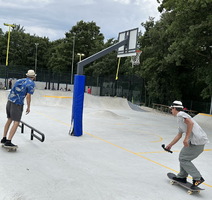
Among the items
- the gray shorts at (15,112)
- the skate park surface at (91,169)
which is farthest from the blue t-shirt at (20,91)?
the skate park surface at (91,169)

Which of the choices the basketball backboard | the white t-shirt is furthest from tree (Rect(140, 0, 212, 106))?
the white t-shirt

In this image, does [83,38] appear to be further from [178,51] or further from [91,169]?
[91,169]

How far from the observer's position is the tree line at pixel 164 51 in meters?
16.5

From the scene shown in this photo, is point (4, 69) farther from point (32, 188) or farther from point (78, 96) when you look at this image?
point (32, 188)

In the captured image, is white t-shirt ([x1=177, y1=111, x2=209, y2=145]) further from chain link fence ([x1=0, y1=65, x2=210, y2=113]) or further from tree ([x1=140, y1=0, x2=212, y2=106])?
chain link fence ([x1=0, y1=65, x2=210, y2=113])

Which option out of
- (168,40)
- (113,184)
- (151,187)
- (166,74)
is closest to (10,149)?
(113,184)

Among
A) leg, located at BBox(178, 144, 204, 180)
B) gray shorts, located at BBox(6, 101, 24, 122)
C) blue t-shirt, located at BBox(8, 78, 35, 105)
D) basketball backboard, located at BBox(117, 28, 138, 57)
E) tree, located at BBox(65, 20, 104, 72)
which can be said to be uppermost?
tree, located at BBox(65, 20, 104, 72)

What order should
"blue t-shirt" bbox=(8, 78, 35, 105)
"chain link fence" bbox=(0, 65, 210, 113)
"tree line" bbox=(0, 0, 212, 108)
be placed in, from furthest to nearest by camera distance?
"chain link fence" bbox=(0, 65, 210, 113) → "tree line" bbox=(0, 0, 212, 108) → "blue t-shirt" bbox=(8, 78, 35, 105)

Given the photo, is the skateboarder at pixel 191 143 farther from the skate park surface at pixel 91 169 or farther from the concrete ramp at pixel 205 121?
the concrete ramp at pixel 205 121

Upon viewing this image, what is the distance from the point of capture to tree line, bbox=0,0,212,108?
16516 millimetres

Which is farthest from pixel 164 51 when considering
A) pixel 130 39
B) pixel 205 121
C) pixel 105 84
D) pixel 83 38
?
→ pixel 83 38

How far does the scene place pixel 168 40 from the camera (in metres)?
24.8

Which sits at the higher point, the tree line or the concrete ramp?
the tree line

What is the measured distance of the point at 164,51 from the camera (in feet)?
89.0
